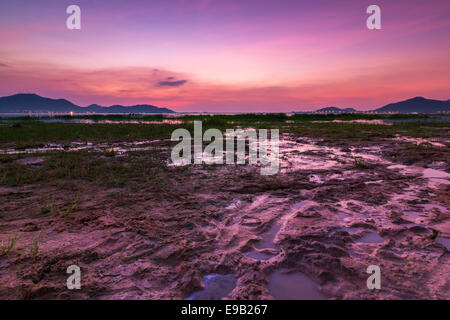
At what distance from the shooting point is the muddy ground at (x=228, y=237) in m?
Answer: 2.74

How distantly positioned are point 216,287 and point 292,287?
0.96 meters

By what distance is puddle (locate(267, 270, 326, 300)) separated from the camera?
2.63m

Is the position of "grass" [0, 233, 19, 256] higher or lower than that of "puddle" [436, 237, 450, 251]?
higher

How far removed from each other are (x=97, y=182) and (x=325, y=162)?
895 centimetres

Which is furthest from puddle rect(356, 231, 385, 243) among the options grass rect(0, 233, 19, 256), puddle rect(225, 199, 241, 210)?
grass rect(0, 233, 19, 256)

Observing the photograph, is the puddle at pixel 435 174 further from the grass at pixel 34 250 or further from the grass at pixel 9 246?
the grass at pixel 9 246

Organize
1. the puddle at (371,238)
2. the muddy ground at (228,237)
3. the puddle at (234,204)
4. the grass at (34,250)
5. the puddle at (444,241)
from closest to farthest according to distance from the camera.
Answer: the muddy ground at (228,237) < the grass at (34,250) < the puddle at (444,241) < the puddle at (371,238) < the puddle at (234,204)

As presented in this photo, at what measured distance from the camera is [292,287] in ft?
9.09

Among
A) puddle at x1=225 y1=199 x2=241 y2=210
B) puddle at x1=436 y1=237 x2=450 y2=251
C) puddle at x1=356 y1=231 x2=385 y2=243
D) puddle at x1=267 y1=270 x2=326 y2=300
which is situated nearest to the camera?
puddle at x1=267 y1=270 x2=326 y2=300

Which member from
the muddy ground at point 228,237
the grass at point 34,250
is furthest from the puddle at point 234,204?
the grass at point 34,250

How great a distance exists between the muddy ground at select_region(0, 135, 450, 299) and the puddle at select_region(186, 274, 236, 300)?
17 millimetres

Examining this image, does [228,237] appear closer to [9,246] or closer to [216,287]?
[216,287]

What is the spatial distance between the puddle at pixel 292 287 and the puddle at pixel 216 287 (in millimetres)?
501

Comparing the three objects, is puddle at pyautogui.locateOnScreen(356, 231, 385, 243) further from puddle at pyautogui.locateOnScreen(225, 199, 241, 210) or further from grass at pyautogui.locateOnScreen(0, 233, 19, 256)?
grass at pyautogui.locateOnScreen(0, 233, 19, 256)
